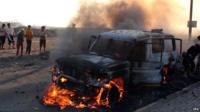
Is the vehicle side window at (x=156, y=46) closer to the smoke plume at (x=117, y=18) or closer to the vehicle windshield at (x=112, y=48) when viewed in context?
the vehicle windshield at (x=112, y=48)

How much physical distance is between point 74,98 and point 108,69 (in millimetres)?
Answer: 1155

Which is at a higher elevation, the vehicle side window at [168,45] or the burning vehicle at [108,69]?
the vehicle side window at [168,45]

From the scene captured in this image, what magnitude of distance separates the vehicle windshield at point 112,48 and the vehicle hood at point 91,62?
486 millimetres

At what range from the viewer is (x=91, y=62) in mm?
11250

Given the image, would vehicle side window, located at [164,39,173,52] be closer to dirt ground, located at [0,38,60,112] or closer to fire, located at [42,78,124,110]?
fire, located at [42,78,124,110]

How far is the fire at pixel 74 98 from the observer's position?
35.9 ft

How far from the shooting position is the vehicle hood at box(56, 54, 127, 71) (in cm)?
1112

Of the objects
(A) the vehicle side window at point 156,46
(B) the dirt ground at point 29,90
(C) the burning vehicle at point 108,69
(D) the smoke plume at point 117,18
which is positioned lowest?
(B) the dirt ground at point 29,90

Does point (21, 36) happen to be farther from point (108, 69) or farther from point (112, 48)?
point (108, 69)

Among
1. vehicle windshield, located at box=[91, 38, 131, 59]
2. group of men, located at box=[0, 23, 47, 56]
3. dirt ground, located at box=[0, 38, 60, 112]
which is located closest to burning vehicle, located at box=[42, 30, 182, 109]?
vehicle windshield, located at box=[91, 38, 131, 59]

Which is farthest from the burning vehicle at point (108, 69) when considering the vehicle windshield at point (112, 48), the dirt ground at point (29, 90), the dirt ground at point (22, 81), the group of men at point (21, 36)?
the group of men at point (21, 36)

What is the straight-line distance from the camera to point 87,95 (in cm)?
1097

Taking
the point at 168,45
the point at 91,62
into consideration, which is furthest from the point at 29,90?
the point at 168,45

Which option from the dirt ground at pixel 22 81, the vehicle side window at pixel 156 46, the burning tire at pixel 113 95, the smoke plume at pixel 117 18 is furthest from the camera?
the smoke plume at pixel 117 18
